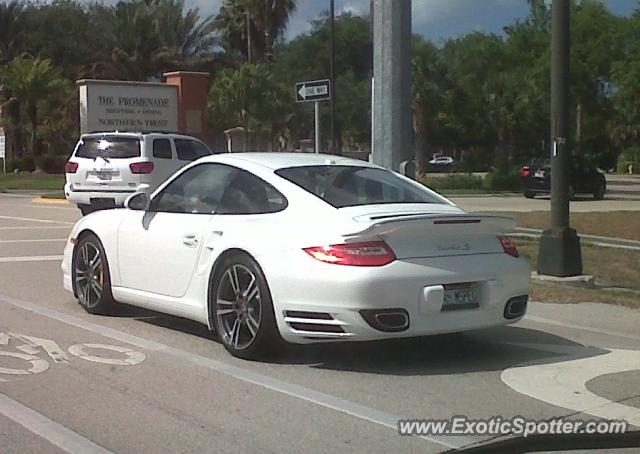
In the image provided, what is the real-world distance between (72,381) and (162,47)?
2156 inches

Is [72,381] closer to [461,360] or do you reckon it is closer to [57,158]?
[461,360]

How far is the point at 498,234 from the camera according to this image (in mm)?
7383

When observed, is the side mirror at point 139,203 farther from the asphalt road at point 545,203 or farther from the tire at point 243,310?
the asphalt road at point 545,203

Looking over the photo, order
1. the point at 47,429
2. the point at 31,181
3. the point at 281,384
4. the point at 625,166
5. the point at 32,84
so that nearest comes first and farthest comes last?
the point at 47,429 → the point at 281,384 → the point at 31,181 → the point at 32,84 → the point at 625,166

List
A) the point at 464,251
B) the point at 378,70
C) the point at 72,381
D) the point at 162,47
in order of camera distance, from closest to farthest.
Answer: the point at 72,381 < the point at 464,251 < the point at 378,70 < the point at 162,47

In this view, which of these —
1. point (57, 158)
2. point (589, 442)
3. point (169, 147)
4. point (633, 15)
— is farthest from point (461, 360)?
point (57, 158)

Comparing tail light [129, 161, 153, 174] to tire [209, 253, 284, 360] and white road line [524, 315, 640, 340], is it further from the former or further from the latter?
tire [209, 253, 284, 360]

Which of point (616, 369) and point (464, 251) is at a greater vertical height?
point (464, 251)

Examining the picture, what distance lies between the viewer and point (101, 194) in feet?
62.4

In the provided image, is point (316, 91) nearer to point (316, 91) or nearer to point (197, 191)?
point (316, 91)

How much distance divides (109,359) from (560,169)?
6121 mm

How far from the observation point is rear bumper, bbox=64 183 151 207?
61.8 ft

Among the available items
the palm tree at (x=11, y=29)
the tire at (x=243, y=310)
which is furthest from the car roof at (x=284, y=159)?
the palm tree at (x=11, y=29)

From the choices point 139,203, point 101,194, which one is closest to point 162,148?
point 101,194
